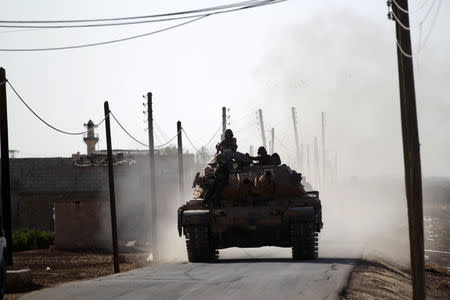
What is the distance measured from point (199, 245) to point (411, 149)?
993 cm

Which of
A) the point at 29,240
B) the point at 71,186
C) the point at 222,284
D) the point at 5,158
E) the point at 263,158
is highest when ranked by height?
the point at 5,158

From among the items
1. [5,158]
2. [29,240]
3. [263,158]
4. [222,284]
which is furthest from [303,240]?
[29,240]

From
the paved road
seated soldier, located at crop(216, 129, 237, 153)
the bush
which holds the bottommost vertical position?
the bush

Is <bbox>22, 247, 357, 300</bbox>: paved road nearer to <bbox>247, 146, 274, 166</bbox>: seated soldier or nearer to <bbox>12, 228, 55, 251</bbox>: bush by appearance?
<bbox>247, 146, 274, 166</bbox>: seated soldier

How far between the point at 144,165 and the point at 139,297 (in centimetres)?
5847

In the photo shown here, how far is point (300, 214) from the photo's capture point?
25203 mm

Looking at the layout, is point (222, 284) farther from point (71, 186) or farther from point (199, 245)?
point (71, 186)

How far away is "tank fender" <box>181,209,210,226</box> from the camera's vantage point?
84.5ft

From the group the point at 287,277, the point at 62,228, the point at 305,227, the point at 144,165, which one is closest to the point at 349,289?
the point at 287,277

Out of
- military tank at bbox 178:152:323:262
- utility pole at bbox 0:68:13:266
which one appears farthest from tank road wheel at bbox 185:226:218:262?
utility pole at bbox 0:68:13:266

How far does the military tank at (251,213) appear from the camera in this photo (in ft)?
83.6

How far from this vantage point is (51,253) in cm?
4594

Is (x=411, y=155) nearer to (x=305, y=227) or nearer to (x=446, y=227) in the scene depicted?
(x=305, y=227)

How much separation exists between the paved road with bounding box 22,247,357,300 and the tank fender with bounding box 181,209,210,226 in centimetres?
228
